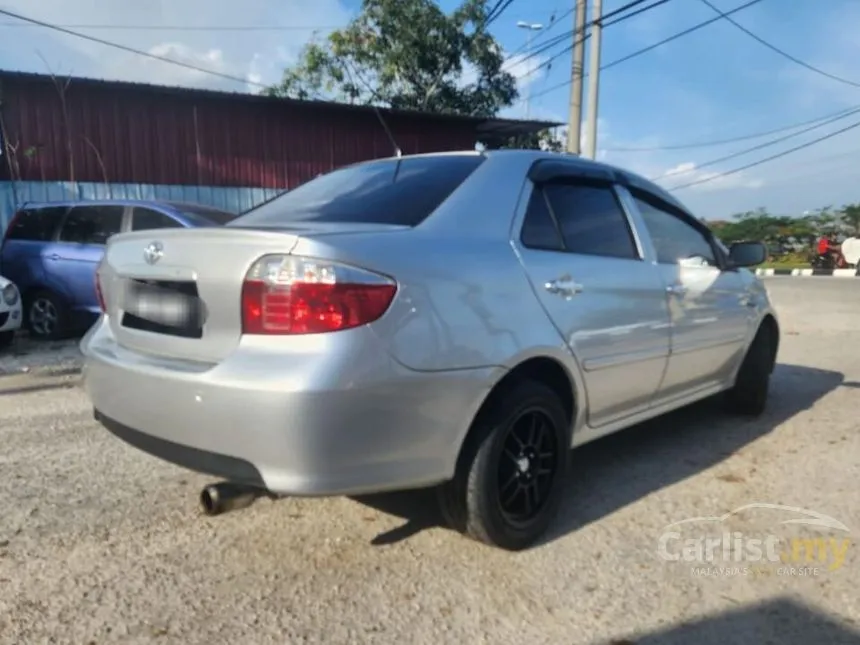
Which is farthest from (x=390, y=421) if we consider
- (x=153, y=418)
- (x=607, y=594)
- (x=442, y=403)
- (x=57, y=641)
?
(x=57, y=641)

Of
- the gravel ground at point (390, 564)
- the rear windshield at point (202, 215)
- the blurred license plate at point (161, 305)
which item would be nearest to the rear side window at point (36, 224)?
the rear windshield at point (202, 215)

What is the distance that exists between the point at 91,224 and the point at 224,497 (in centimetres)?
664

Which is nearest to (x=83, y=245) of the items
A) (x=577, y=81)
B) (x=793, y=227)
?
(x=577, y=81)

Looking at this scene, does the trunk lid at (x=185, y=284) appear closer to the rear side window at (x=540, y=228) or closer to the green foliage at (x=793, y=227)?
the rear side window at (x=540, y=228)

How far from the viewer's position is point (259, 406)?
6.78 feet

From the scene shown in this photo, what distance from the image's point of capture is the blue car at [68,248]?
7.68 meters

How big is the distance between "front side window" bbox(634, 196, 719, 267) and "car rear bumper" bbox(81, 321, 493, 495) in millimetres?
1744

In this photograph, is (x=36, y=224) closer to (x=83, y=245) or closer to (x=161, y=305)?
(x=83, y=245)

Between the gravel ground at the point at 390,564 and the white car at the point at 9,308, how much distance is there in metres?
3.63

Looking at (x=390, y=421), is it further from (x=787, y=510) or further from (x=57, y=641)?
(x=787, y=510)

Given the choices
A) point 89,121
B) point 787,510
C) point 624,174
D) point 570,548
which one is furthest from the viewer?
point 89,121

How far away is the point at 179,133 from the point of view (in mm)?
12117

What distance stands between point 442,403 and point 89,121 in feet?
36.8

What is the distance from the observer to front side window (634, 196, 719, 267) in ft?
12.2
